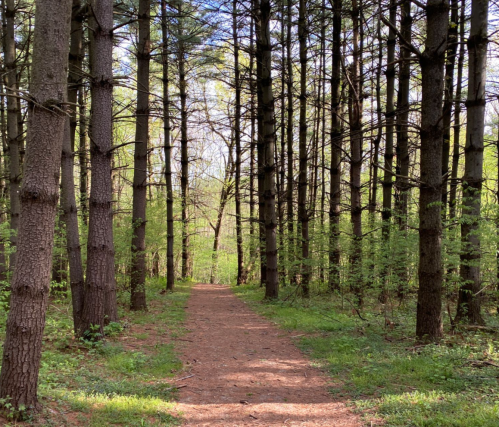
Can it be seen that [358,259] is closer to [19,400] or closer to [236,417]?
[236,417]

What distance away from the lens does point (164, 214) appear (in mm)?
15875

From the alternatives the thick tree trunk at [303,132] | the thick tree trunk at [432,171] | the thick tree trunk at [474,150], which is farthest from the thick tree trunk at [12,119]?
the thick tree trunk at [474,150]

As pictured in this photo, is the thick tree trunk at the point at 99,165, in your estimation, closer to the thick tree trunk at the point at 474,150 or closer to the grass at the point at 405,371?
the grass at the point at 405,371

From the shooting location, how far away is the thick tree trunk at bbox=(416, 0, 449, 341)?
536 centimetres

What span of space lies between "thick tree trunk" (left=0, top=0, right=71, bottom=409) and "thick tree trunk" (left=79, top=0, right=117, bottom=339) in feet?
10.3

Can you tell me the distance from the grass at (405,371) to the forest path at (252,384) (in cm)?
30

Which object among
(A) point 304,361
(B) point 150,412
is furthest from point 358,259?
(B) point 150,412

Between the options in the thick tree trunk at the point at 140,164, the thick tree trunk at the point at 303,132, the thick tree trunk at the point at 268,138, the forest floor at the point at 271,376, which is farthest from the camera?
the thick tree trunk at the point at 303,132

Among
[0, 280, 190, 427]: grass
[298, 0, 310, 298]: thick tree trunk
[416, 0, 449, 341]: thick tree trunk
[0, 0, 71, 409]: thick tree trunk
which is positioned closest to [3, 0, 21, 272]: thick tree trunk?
[0, 280, 190, 427]: grass

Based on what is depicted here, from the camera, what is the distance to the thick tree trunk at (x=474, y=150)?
6457 millimetres

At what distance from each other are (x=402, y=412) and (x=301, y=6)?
37.8 feet

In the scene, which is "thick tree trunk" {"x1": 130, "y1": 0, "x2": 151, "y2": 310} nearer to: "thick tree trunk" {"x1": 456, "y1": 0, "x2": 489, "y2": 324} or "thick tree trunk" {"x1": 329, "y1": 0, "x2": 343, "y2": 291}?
"thick tree trunk" {"x1": 329, "y1": 0, "x2": 343, "y2": 291}

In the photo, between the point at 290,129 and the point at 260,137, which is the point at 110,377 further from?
the point at 260,137

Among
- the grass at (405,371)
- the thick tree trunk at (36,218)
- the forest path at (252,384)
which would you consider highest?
the thick tree trunk at (36,218)
